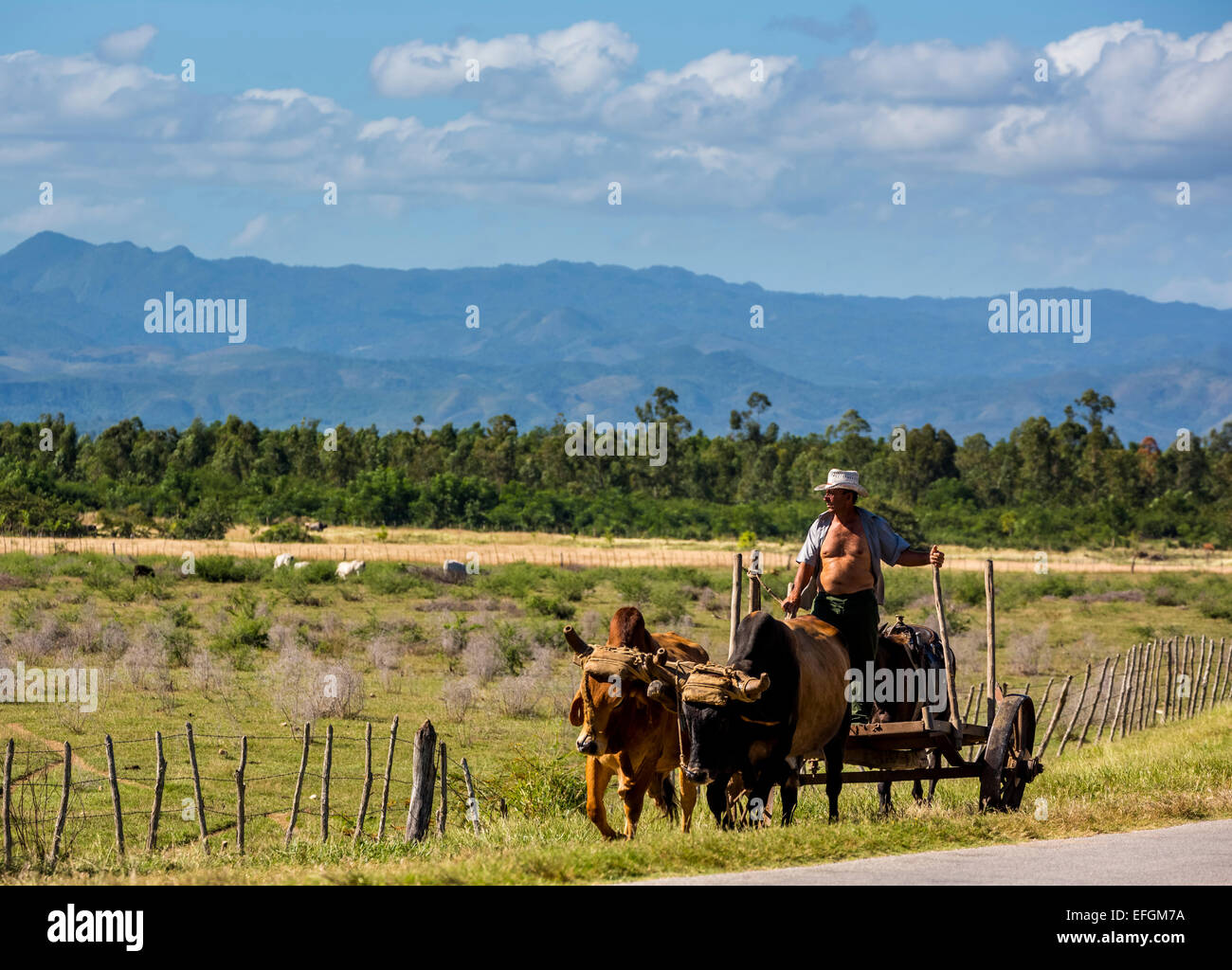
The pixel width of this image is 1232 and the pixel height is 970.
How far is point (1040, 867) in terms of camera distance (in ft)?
30.8

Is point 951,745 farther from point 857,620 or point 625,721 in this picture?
point 625,721

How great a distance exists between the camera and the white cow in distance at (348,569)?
160 feet

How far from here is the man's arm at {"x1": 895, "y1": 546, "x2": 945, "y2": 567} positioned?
11.1 meters

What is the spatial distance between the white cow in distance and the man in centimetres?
3803

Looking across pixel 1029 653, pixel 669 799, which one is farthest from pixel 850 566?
pixel 1029 653

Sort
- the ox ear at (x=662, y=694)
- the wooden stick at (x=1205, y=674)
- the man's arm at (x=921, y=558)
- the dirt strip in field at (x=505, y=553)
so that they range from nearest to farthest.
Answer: the ox ear at (x=662, y=694) → the man's arm at (x=921, y=558) → the wooden stick at (x=1205, y=674) → the dirt strip in field at (x=505, y=553)

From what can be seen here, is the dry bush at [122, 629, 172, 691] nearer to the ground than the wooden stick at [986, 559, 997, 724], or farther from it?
nearer to the ground

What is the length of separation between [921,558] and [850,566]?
1.87 ft

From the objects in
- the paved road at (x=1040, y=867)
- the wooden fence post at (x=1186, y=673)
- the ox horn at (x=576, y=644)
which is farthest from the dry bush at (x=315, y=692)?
the paved road at (x=1040, y=867)

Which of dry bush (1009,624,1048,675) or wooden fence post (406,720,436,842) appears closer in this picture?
wooden fence post (406,720,436,842)

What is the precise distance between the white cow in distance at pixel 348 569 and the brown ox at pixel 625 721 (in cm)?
3811

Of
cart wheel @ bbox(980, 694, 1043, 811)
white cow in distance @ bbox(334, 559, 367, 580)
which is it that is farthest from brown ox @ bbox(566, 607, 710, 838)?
white cow in distance @ bbox(334, 559, 367, 580)

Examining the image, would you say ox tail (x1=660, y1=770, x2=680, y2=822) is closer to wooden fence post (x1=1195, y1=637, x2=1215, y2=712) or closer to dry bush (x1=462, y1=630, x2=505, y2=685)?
wooden fence post (x1=1195, y1=637, x2=1215, y2=712)

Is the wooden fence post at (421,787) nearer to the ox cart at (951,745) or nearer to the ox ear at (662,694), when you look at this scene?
the ox ear at (662,694)
